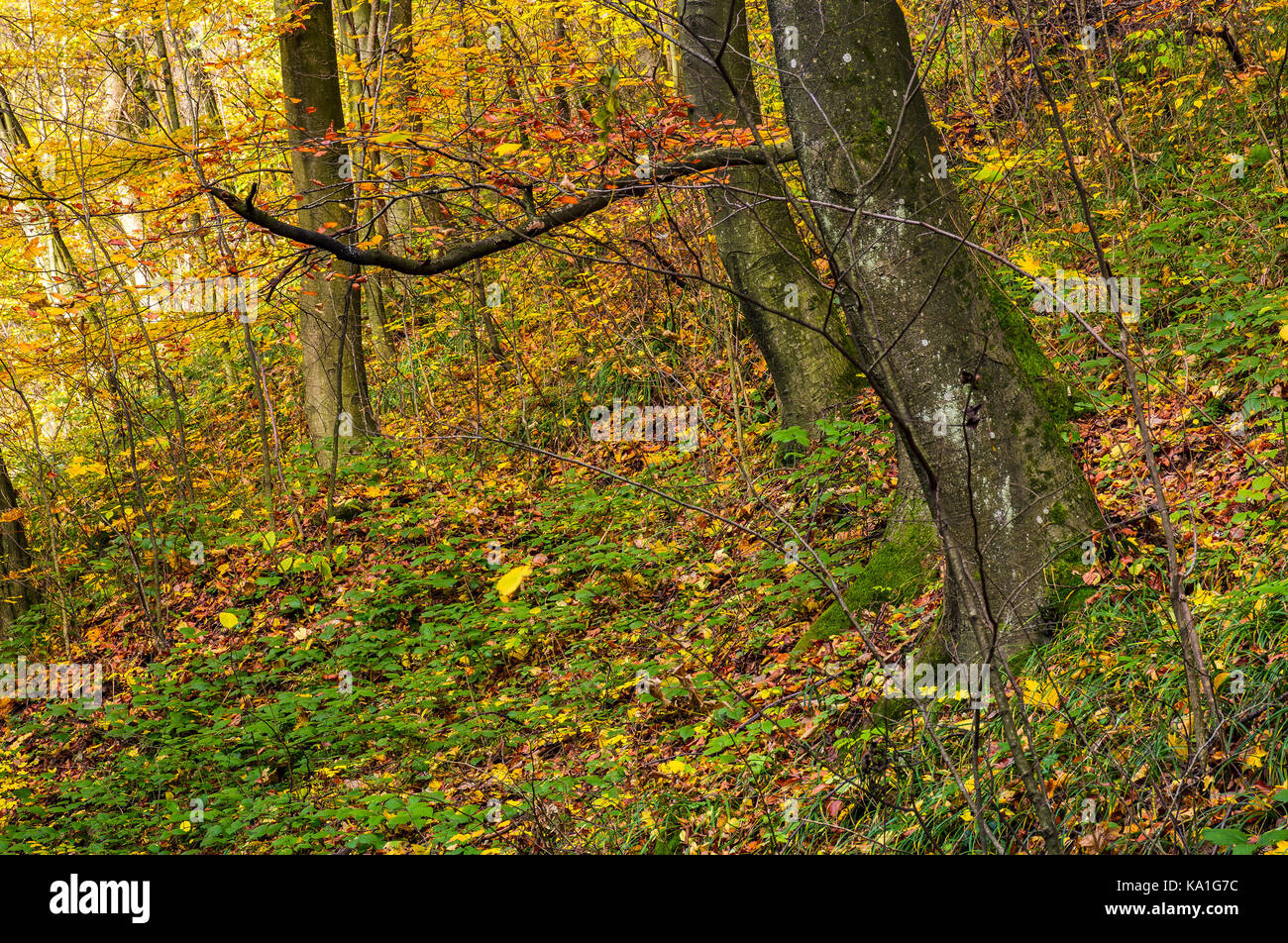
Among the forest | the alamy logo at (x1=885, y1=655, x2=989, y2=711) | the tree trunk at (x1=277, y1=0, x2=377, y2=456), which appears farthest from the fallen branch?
the tree trunk at (x1=277, y1=0, x2=377, y2=456)

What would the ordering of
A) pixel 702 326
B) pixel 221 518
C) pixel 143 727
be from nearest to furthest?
pixel 143 727, pixel 702 326, pixel 221 518

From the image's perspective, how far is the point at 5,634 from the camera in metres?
9.21

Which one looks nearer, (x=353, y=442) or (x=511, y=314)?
→ (x=353, y=442)

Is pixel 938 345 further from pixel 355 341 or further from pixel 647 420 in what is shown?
pixel 355 341

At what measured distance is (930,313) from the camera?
12.2 feet

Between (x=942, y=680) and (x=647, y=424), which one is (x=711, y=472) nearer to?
(x=647, y=424)

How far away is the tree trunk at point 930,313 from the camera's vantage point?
11.8 feet

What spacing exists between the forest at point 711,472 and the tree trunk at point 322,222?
0.18 ft

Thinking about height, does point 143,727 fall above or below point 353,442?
below

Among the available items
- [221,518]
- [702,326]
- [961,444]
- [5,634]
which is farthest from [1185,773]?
[5,634]

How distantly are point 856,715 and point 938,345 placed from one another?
1.58m
